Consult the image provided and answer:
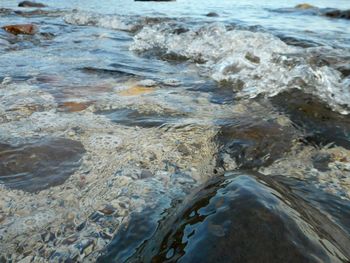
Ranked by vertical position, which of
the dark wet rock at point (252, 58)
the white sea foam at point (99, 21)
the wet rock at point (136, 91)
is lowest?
the white sea foam at point (99, 21)

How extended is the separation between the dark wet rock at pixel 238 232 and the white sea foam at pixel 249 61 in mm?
2025

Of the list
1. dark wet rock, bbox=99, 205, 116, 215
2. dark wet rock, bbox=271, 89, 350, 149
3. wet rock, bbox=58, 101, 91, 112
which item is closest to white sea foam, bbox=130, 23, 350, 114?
dark wet rock, bbox=271, 89, 350, 149

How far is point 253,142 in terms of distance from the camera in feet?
8.00

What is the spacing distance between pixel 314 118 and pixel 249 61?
2254 millimetres

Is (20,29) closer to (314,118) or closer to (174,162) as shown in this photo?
(174,162)

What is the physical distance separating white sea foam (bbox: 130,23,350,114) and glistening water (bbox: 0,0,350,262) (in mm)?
28

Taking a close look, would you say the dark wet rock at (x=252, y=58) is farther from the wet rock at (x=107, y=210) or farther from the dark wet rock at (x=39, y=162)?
the wet rock at (x=107, y=210)

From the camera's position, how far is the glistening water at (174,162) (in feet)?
4.05

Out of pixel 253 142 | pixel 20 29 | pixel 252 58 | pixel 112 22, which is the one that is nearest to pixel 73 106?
pixel 253 142

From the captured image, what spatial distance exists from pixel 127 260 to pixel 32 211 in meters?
0.66

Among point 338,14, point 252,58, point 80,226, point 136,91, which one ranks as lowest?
point 338,14

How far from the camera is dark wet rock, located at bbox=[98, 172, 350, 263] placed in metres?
1.06

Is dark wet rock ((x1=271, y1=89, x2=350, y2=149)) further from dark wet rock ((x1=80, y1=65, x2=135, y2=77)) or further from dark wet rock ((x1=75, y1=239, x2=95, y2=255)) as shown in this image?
dark wet rock ((x1=80, y1=65, x2=135, y2=77))

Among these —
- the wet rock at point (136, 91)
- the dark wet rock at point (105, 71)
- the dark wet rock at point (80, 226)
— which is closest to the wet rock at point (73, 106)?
the wet rock at point (136, 91)
